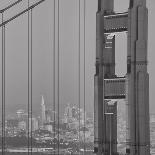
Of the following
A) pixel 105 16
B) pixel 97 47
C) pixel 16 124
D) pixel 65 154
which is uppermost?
pixel 105 16

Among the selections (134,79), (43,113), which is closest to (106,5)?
(134,79)

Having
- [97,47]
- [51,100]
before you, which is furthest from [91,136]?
[97,47]

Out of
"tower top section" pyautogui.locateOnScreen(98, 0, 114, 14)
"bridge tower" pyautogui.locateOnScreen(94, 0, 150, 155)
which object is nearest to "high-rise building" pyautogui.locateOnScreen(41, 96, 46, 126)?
"bridge tower" pyautogui.locateOnScreen(94, 0, 150, 155)

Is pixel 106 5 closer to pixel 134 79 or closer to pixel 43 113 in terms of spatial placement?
pixel 134 79

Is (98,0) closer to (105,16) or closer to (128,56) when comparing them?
(105,16)

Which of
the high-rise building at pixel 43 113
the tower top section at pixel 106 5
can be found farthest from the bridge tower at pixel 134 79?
the high-rise building at pixel 43 113

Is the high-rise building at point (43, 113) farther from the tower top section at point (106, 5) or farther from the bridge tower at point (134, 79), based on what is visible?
the tower top section at point (106, 5)

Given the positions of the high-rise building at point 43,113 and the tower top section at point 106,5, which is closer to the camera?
the tower top section at point 106,5

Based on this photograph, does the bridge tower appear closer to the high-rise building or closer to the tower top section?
the tower top section

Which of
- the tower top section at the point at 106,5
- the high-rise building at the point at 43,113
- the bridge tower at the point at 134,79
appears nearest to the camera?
the bridge tower at the point at 134,79

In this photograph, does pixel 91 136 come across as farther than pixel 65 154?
No

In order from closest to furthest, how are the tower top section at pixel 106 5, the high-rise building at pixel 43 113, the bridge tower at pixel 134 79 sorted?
the bridge tower at pixel 134 79 → the tower top section at pixel 106 5 → the high-rise building at pixel 43 113
